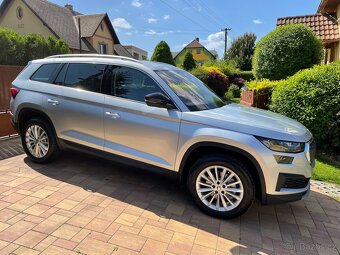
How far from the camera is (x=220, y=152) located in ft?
11.3

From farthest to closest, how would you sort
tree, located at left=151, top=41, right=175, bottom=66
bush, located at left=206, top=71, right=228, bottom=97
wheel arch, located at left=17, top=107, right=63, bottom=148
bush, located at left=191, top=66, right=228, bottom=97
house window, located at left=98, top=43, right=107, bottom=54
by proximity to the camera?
house window, located at left=98, top=43, right=107, bottom=54 < tree, located at left=151, top=41, right=175, bottom=66 < bush, located at left=206, top=71, right=228, bottom=97 < bush, located at left=191, top=66, right=228, bottom=97 < wheel arch, located at left=17, top=107, right=63, bottom=148

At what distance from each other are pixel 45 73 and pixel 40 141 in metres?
1.12

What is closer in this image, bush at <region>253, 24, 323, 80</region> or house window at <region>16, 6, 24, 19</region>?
bush at <region>253, 24, 323, 80</region>

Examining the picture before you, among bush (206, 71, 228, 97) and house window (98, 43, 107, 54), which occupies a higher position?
house window (98, 43, 107, 54)

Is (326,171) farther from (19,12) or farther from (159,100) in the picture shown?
(19,12)

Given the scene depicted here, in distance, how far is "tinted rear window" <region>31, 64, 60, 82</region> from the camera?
15.1 feet

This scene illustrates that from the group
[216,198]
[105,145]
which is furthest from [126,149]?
[216,198]

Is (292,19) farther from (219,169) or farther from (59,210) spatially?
(59,210)

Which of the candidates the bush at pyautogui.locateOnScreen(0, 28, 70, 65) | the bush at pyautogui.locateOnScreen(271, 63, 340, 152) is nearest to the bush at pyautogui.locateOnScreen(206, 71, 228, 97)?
the bush at pyautogui.locateOnScreen(0, 28, 70, 65)

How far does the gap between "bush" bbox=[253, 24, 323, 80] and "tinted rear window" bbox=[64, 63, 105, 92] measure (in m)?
8.38

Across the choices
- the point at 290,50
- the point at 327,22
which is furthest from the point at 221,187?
the point at 327,22

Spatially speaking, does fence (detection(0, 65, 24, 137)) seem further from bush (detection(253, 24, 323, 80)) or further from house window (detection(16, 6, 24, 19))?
house window (detection(16, 6, 24, 19))

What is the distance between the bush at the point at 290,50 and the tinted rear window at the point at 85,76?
8.38m

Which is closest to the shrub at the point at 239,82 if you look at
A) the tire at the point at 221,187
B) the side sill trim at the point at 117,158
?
the side sill trim at the point at 117,158
